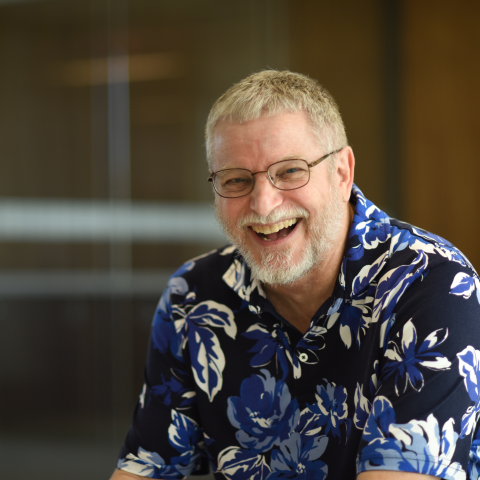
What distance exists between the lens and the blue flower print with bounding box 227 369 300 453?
1318 mm

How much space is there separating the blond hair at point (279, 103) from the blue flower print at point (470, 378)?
55cm

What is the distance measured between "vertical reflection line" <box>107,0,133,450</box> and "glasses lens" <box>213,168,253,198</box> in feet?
5.68

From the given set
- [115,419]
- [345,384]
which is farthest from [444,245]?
[115,419]

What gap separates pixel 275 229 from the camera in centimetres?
131

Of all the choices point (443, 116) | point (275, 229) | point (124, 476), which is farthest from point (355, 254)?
point (443, 116)

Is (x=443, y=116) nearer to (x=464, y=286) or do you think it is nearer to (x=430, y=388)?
(x=464, y=286)

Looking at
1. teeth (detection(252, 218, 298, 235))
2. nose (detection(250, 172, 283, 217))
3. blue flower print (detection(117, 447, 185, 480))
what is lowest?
blue flower print (detection(117, 447, 185, 480))

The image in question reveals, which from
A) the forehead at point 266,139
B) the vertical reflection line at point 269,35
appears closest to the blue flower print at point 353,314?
the forehead at point 266,139

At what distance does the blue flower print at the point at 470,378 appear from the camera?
1012 mm

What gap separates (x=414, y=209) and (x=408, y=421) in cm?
257

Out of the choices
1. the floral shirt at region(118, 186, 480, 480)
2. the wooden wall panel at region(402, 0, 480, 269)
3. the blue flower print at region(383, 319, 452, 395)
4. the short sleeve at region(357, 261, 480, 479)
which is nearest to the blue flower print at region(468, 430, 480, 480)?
the floral shirt at region(118, 186, 480, 480)

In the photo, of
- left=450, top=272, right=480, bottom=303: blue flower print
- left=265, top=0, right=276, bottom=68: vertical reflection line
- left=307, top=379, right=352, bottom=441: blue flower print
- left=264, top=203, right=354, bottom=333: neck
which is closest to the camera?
left=450, top=272, right=480, bottom=303: blue flower print

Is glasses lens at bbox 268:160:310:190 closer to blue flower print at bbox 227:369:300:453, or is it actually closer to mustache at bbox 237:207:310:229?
mustache at bbox 237:207:310:229

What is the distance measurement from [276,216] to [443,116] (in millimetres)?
2417
